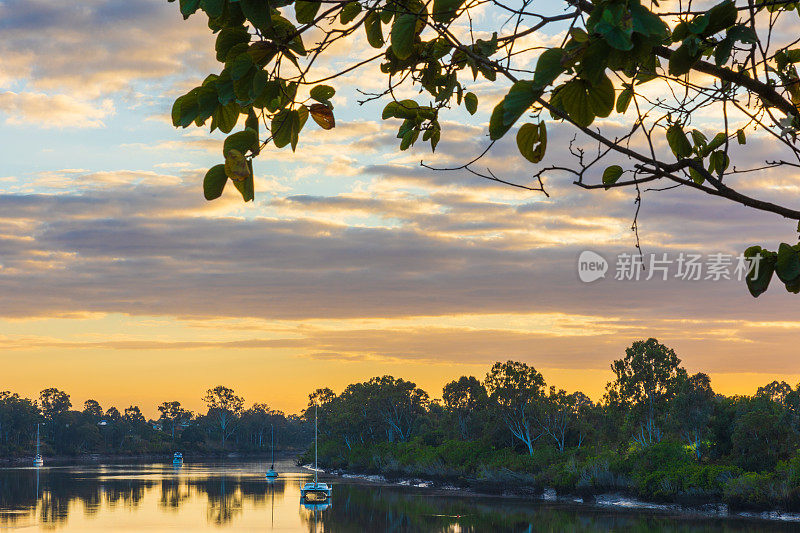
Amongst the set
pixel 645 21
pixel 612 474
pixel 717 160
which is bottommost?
pixel 612 474

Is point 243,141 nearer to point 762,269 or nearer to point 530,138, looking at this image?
point 530,138

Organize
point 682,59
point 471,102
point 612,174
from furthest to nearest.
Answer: point 471,102 → point 612,174 → point 682,59

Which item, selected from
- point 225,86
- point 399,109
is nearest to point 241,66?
point 225,86

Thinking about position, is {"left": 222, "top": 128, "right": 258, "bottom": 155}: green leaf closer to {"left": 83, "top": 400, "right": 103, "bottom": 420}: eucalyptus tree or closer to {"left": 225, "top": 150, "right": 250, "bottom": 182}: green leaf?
{"left": 225, "top": 150, "right": 250, "bottom": 182}: green leaf

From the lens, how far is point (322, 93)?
271 centimetres

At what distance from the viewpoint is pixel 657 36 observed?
5.49 ft

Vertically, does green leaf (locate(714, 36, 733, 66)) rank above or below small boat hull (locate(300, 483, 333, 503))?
above

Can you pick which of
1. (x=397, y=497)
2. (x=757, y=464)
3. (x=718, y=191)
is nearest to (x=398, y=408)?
(x=397, y=497)

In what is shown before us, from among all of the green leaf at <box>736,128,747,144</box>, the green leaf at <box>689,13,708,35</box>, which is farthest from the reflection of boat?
the green leaf at <box>689,13,708,35</box>

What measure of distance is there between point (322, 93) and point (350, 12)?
0.43m

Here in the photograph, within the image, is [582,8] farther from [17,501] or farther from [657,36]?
[17,501]

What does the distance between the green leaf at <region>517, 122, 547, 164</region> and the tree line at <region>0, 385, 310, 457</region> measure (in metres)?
117

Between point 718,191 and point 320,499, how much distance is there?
5345cm

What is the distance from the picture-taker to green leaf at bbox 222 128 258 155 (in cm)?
211
